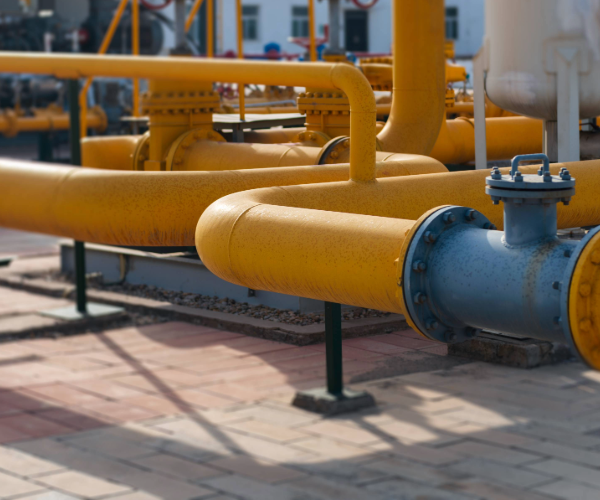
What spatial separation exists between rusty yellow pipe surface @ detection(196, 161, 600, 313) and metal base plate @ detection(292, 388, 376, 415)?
139 centimetres

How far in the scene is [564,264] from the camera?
8.79 feet

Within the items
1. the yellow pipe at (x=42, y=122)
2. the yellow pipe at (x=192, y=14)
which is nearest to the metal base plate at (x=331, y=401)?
the yellow pipe at (x=192, y=14)

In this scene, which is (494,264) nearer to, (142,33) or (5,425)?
(5,425)

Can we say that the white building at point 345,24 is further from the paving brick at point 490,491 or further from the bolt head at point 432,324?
the bolt head at point 432,324

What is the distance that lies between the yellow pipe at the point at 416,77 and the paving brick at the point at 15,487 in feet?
11.9

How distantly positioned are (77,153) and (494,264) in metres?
5.18

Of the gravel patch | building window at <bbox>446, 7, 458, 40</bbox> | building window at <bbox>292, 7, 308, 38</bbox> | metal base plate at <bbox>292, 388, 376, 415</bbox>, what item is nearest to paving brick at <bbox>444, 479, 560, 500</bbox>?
metal base plate at <bbox>292, 388, 376, 415</bbox>

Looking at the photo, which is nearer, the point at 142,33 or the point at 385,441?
the point at 385,441

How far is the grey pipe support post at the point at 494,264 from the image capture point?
8.96 ft

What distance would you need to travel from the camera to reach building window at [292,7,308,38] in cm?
3816

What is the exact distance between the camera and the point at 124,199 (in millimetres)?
4367

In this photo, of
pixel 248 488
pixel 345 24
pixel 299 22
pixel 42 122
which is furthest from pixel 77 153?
pixel 345 24

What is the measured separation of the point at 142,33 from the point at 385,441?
19.7 meters

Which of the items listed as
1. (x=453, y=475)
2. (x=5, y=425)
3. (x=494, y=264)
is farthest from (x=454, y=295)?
(x=5, y=425)
